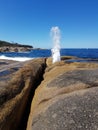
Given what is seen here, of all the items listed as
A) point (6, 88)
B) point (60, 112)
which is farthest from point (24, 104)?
point (60, 112)

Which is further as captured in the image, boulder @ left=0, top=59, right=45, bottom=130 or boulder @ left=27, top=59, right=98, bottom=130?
boulder @ left=0, top=59, right=45, bottom=130

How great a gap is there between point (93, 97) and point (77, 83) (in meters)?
0.96

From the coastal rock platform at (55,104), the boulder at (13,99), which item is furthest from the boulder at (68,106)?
the boulder at (13,99)

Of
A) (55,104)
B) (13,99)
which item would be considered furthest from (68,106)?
(13,99)

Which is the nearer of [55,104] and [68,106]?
[68,106]

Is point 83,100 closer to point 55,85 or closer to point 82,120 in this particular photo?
point 82,120

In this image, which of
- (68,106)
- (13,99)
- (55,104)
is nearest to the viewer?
(68,106)

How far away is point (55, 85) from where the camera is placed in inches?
217

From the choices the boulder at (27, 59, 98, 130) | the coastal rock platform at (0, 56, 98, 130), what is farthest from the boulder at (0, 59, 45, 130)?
the boulder at (27, 59, 98, 130)

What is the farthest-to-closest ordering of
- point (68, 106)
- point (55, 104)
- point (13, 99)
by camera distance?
point (13, 99) < point (55, 104) < point (68, 106)

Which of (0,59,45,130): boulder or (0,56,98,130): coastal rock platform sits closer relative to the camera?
(0,56,98,130): coastal rock platform

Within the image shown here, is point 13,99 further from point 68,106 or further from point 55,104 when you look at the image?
point 68,106

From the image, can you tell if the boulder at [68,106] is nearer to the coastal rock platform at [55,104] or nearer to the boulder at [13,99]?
the coastal rock platform at [55,104]

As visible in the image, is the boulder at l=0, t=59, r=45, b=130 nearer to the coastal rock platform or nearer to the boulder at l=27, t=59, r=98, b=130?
the coastal rock platform
